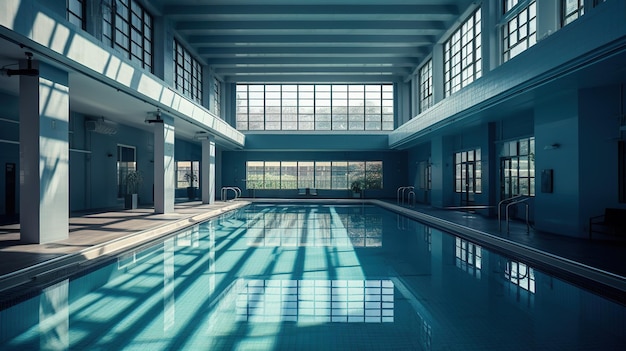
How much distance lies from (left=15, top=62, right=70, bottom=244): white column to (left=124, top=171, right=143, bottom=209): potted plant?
6.81 m

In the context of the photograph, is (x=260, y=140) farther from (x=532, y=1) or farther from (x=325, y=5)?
(x=532, y=1)

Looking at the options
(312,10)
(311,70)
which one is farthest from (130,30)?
(311,70)

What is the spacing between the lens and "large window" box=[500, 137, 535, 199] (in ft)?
33.2

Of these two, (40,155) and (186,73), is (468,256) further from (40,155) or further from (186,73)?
(186,73)

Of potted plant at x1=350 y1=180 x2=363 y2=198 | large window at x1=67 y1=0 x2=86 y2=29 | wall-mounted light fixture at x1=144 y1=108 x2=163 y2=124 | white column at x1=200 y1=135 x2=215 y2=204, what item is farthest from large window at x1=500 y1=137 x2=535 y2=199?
large window at x1=67 y1=0 x2=86 y2=29

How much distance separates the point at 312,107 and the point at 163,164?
12382 mm

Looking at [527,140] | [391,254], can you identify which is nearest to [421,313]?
[391,254]

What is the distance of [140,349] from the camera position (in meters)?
3.04

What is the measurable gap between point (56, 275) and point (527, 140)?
10611 mm

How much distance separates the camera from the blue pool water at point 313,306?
323 cm

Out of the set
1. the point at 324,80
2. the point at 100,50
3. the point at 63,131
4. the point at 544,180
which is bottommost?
the point at 544,180

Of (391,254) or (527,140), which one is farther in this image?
(527,140)

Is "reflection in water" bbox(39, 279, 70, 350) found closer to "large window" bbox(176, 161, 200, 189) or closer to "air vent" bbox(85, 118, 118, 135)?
"air vent" bbox(85, 118, 118, 135)

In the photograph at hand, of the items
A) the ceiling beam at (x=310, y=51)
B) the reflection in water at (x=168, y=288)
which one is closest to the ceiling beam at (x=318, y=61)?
the ceiling beam at (x=310, y=51)
